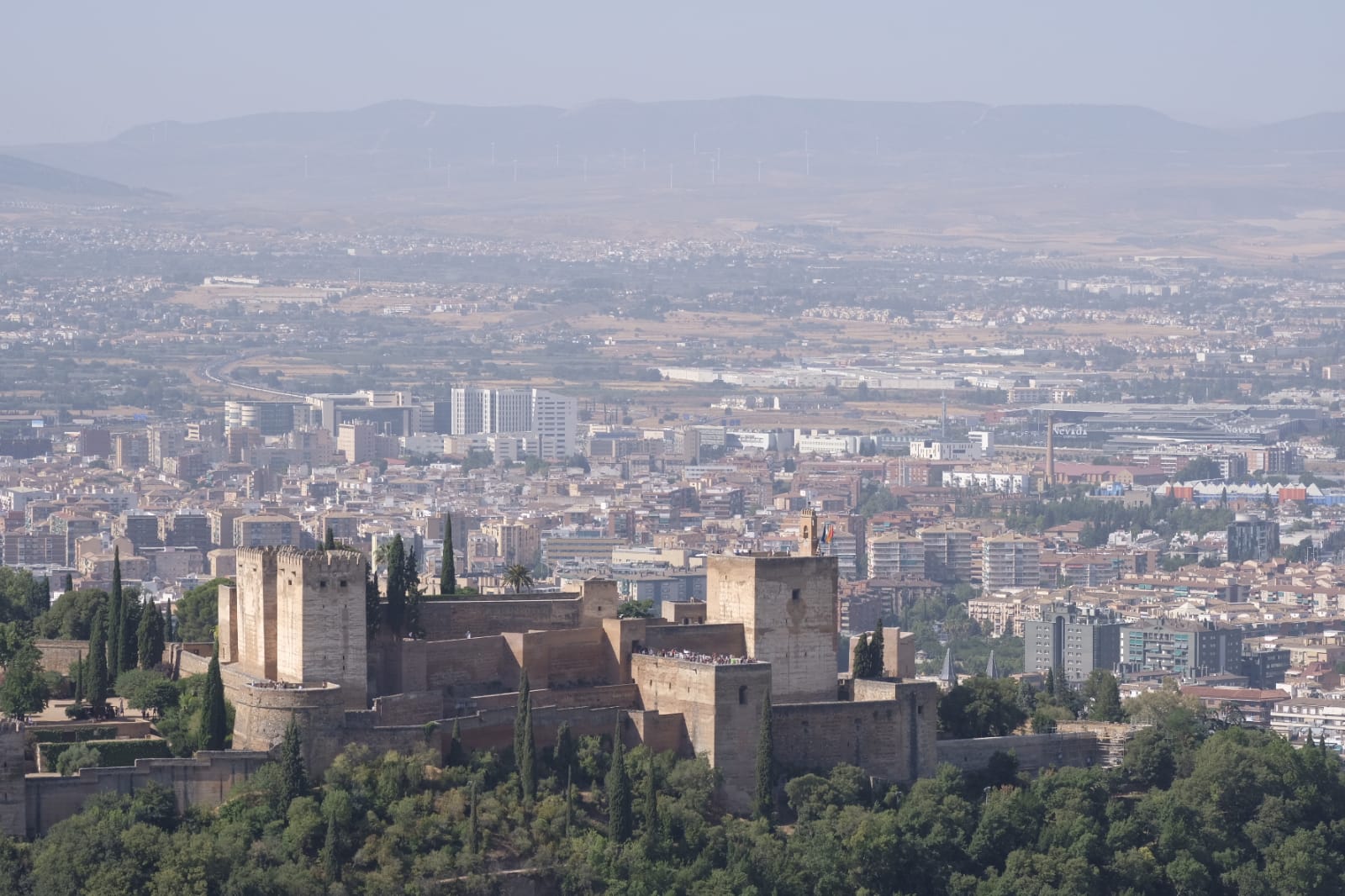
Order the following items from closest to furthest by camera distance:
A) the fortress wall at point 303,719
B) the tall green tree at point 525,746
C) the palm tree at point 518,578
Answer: the fortress wall at point 303,719
the tall green tree at point 525,746
the palm tree at point 518,578

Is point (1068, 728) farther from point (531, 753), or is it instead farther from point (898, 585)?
point (898, 585)

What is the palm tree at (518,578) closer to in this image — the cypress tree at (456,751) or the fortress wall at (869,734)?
the fortress wall at (869,734)

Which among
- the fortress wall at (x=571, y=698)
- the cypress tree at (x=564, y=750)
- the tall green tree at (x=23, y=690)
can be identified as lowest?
the cypress tree at (x=564, y=750)

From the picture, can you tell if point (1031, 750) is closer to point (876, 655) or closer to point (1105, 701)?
point (876, 655)

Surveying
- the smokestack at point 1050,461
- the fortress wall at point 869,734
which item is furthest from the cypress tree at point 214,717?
the smokestack at point 1050,461

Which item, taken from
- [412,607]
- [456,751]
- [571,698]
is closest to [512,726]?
[456,751]
